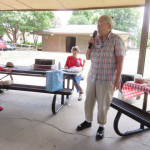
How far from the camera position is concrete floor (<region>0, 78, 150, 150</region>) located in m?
2.06

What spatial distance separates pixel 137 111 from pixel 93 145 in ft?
2.52

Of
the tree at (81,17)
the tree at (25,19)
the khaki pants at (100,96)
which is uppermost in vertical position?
the tree at (81,17)

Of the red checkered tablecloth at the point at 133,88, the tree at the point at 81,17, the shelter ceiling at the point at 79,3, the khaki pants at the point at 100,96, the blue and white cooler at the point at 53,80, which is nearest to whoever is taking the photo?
the khaki pants at the point at 100,96

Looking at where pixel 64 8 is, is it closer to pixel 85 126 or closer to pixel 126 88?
pixel 126 88

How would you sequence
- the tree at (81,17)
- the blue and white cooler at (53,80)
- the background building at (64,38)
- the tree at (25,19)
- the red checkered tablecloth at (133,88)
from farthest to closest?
1. the tree at (81,17)
2. the tree at (25,19)
3. the background building at (64,38)
4. the blue and white cooler at (53,80)
5. the red checkered tablecloth at (133,88)

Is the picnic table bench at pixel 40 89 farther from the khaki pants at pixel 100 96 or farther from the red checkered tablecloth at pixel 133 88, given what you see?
the red checkered tablecloth at pixel 133 88

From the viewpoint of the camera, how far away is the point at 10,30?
24.1 meters

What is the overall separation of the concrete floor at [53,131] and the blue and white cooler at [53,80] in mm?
514

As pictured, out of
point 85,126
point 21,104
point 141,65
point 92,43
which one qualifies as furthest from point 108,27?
point 21,104

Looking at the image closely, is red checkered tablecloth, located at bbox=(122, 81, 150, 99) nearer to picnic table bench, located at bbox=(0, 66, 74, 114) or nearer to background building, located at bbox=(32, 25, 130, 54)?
picnic table bench, located at bbox=(0, 66, 74, 114)

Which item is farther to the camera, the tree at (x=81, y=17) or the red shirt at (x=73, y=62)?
the tree at (x=81, y=17)

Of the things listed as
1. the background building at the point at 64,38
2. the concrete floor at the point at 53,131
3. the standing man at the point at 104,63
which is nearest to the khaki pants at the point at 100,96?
the standing man at the point at 104,63

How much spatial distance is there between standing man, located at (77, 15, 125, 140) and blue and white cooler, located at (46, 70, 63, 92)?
2.70ft

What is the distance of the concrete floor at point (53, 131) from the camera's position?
→ 6.75 feet
